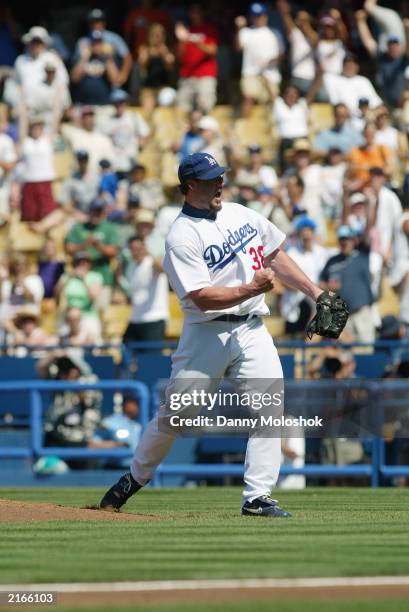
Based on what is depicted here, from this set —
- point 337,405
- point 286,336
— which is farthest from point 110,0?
point 337,405

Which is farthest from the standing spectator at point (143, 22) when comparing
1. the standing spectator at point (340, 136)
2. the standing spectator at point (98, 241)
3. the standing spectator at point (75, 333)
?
the standing spectator at point (75, 333)

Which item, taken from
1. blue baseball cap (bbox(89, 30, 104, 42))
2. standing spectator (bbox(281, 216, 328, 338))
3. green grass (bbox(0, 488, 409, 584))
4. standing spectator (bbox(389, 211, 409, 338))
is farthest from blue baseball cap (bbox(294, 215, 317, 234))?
green grass (bbox(0, 488, 409, 584))

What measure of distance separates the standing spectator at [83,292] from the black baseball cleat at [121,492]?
7923mm

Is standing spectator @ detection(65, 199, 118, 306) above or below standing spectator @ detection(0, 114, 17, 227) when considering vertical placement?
below

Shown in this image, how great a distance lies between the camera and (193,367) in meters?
9.16

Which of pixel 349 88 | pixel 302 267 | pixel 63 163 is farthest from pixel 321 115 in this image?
pixel 302 267

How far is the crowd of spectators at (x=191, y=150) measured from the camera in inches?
685

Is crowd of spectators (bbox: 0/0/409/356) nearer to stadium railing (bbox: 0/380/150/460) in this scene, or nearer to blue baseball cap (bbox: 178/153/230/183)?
stadium railing (bbox: 0/380/150/460)

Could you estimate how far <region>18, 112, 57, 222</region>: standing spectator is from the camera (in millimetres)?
20391

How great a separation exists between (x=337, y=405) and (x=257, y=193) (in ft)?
15.8

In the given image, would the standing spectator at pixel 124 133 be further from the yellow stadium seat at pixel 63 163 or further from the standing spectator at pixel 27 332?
the standing spectator at pixel 27 332

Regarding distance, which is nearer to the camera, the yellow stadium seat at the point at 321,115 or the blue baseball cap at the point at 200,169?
the blue baseball cap at the point at 200,169

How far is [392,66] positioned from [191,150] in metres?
3.13

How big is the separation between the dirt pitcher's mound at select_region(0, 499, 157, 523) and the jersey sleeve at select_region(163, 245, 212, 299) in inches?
58.2
